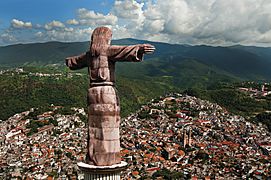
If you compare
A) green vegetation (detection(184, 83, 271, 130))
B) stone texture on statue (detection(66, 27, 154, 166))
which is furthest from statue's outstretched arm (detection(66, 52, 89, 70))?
green vegetation (detection(184, 83, 271, 130))

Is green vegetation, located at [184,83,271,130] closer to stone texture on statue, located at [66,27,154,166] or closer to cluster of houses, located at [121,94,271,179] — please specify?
cluster of houses, located at [121,94,271,179]

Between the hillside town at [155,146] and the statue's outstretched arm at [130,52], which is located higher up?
the statue's outstretched arm at [130,52]

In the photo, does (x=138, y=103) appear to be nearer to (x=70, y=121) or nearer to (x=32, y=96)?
(x=32, y=96)

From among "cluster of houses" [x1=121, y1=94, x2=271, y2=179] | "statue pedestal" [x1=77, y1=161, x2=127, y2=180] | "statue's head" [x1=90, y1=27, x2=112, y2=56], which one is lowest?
"cluster of houses" [x1=121, y1=94, x2=271, y2=179]

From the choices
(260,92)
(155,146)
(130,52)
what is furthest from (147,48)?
(260,92)

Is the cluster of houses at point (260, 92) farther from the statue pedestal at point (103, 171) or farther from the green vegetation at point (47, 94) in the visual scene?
the statue pedestal at point (103, 171)

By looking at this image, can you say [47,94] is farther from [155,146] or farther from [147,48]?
[147,48]

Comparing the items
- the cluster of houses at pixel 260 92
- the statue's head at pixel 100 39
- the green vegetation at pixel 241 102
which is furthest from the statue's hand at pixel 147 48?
the cluster of houses at pixel 260 92
